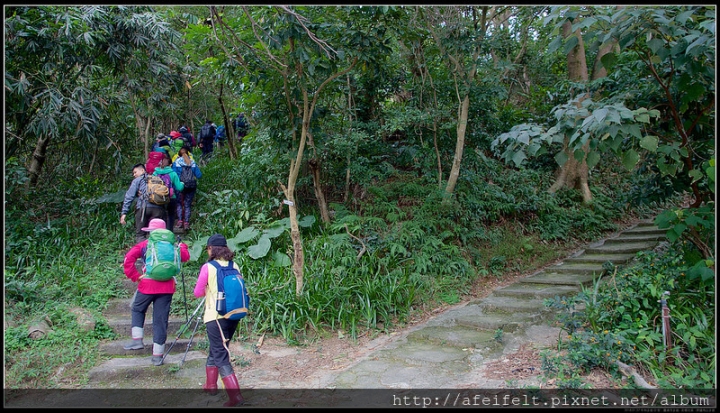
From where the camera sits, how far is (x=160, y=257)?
16.0 feet

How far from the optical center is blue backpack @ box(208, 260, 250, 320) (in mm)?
4125

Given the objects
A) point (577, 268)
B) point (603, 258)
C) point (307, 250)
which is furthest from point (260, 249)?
point (603, 258)

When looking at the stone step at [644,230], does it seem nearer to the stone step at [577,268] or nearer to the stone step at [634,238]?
the stone step at [634,238]

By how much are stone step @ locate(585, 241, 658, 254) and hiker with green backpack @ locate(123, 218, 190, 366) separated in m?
6.94

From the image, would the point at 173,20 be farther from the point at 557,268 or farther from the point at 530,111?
the point at 557,268

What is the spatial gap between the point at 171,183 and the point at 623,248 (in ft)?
25.4

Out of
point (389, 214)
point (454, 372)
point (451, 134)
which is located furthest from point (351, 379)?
point (451, 134)

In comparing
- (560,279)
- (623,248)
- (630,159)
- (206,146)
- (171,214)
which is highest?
(206,146)

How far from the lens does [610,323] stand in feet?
15.7

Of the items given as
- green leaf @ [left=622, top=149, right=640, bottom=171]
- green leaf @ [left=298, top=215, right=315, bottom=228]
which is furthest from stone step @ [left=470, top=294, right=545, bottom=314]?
green leaf @ [left=298, top=215, right=315, bottom=228]

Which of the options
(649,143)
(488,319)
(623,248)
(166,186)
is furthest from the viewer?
(623,248)

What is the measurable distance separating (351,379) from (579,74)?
29.5 feet

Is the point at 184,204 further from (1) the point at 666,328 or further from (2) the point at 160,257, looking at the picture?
(1) the point at 666,328

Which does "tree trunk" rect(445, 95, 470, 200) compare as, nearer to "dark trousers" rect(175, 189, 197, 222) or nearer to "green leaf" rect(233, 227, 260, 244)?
"green leaf" rect(233, 227, 260, 244)
